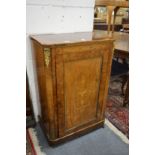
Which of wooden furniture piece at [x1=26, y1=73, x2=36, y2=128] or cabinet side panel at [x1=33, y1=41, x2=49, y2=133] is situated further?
wooden furniture piece at [x1=26, y1=73, x2=36, y2=128]

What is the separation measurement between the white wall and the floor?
460 millimetres

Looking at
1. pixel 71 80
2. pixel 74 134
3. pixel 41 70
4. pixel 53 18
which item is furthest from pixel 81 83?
pixel 53 18

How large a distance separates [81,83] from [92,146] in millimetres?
594

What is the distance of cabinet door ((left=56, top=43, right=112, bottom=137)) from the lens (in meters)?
1.27

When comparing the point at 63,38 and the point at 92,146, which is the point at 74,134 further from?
the point at 63,38

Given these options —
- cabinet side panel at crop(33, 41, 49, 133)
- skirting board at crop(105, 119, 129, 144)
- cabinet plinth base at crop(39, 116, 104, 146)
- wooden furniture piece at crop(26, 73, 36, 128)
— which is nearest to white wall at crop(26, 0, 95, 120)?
wooden furniture piece at crop(26, 73, 36, 128)

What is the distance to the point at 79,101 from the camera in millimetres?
1480

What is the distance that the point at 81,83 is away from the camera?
142cm

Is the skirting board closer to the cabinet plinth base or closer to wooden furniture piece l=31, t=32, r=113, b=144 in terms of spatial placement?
the cabinet plinth base

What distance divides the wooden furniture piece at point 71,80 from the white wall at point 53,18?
118 mm

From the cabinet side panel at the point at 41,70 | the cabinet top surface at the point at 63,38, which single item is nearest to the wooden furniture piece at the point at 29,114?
the cabinet side panel at the point at 41,70

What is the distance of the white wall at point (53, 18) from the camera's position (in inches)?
56.4
